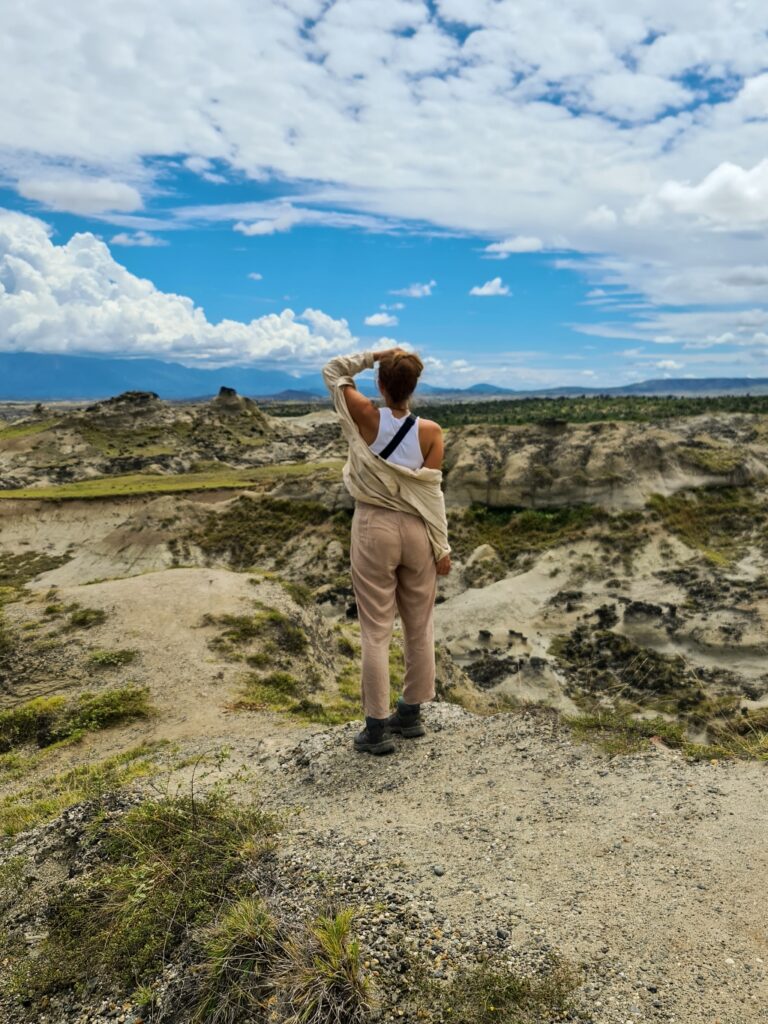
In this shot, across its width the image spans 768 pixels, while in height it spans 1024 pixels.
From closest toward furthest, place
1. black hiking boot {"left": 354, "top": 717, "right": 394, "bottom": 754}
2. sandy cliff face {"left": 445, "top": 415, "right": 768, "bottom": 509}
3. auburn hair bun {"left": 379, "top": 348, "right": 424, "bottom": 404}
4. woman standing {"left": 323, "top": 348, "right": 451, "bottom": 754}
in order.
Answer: auburn hair bun {"left": 379, "top": 348, "right": 424, "bottom": 404} < woman standing {"left": 323, "top": 348, "right": 451, "bottom": 754} < black hiking boot {"left": 354, "top": 717, "right": 394, "bottom": 754} < sandy cliff face {"left": 445, "top": 415, "right": 768, "bottom": 509}

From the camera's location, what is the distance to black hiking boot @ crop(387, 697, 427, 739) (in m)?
6.14

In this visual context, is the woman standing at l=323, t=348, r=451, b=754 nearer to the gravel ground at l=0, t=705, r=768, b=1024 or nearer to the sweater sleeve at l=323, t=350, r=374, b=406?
the sweater sleeve at l=323, t=350, r=374, b=406

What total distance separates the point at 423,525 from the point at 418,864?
253cm

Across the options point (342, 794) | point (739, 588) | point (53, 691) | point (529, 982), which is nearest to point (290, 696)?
point (53, 691)

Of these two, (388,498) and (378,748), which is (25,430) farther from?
(388,498)

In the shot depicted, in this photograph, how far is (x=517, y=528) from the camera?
32219 millimetres

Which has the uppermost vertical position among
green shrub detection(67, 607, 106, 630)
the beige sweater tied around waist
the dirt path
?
the beige sweater tied around waist

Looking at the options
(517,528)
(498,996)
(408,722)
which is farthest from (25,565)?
(498,996)

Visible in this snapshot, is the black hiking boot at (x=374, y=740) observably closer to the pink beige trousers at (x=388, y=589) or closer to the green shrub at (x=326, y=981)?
the pink beige trousers at (x=388, y=589)

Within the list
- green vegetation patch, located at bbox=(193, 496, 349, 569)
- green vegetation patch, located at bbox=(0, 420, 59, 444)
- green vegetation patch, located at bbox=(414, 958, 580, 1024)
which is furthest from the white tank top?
green vegetation patch, located at bbox=(0, 420, 59, 444)

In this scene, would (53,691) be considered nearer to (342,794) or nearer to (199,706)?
(199,706)

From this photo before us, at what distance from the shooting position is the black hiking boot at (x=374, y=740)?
5879 mm

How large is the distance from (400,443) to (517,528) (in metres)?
27.8

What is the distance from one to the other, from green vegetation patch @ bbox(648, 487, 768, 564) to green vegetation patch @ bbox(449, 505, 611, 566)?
3116 mm
